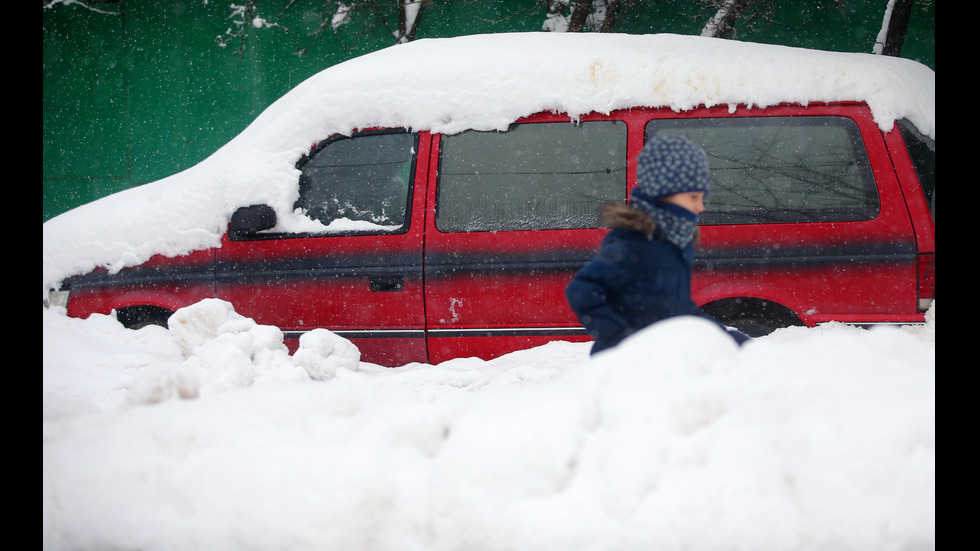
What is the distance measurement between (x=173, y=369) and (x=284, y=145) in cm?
213

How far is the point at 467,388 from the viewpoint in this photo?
3062 mm

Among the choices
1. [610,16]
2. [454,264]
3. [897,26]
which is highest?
[610,16]

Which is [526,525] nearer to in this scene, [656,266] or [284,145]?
[656,266]

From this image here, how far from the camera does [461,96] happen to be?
346 cm

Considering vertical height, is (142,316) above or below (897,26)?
below

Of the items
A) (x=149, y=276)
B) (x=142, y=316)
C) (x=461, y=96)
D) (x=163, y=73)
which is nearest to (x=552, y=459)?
(x=461, y=96)

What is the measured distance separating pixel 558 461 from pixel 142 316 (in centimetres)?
313

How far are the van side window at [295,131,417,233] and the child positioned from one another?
67.0 inches

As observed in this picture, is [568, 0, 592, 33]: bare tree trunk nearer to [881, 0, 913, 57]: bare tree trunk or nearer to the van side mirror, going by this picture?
[881, 0, 913, 57]: bare tree trunk

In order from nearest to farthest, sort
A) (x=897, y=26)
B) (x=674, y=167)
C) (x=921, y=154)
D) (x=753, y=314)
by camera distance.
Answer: (x=674, y=167)
(x=921, y=154)
(x=753, y=314)
(x=897, y=26)

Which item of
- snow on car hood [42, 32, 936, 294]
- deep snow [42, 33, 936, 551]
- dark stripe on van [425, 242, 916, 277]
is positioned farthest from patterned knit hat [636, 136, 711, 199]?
snow on car hood [42, 32, 936, 294]

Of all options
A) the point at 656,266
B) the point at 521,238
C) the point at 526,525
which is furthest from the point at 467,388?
the point at 526,525

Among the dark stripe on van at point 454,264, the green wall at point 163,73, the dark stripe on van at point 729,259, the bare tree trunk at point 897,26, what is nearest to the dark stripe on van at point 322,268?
the dark stripe on van at point 454,264

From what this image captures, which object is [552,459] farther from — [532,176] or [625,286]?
[532,176]
